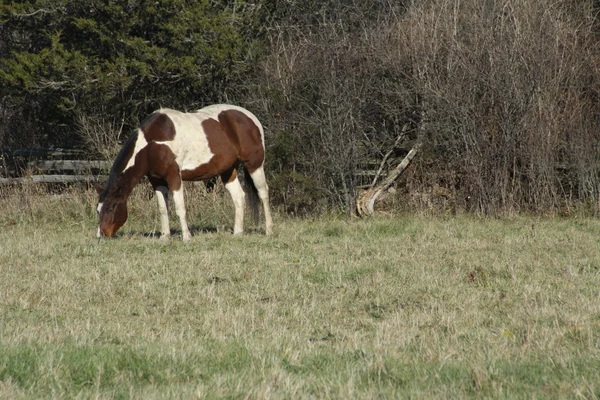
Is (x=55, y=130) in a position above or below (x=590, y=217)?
above

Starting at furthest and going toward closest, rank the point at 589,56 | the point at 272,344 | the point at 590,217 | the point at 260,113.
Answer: the point at 260,113 < the point at 589,56 < the point at 590,217 < the point at 272,344

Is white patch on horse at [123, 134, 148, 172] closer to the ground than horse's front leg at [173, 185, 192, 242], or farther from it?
farther from it

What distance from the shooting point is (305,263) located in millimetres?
10711

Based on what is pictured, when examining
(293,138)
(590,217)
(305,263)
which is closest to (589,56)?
(590,217)

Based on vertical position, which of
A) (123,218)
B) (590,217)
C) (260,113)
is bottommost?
(590,217)

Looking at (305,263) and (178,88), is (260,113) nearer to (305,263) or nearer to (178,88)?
(178,88)

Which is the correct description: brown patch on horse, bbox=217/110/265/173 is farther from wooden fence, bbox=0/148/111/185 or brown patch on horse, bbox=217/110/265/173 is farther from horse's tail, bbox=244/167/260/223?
wooden fence, bbox=0/148/111/185

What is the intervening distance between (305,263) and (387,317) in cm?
307

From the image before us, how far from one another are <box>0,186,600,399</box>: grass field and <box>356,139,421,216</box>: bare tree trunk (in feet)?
8.88

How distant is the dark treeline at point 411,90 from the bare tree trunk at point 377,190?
0.59 feet

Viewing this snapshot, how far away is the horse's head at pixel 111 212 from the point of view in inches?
520

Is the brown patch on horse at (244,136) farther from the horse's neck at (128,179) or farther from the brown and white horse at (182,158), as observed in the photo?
the horse's neck at (128,179)

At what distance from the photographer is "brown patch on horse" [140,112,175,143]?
43.6ft

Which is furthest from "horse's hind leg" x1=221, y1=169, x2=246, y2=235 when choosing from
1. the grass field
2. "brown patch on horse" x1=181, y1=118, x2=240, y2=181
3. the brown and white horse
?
the grass field
